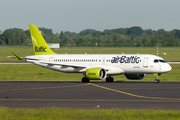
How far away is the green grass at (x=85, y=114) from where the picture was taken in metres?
18.7

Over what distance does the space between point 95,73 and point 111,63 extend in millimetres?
3720

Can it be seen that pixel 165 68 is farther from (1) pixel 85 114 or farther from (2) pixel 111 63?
(1) pixel 85 114

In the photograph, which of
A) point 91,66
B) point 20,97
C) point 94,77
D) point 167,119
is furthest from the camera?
point 91,66

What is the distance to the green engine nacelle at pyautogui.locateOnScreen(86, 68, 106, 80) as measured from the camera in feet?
146

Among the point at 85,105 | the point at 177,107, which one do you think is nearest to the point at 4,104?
the point at 85,105

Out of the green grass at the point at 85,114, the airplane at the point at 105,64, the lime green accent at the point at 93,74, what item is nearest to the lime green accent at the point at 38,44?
the airplane at the point at 105,64

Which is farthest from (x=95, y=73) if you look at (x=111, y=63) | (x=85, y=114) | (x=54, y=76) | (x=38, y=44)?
(x=85, y=114)

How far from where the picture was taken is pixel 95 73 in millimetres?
44594

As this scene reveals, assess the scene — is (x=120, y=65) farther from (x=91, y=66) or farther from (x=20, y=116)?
(x=20, y=116)

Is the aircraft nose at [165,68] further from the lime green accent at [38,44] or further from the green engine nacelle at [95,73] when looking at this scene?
the lime green accent at [38,44]

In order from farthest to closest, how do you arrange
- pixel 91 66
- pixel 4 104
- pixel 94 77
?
1. pixel 91 66
2. pixel 94 77
3. pixel 4 104

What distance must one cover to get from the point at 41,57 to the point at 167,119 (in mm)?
35504

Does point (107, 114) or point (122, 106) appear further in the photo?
point (122, 106)

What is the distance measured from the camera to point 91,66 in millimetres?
48188
